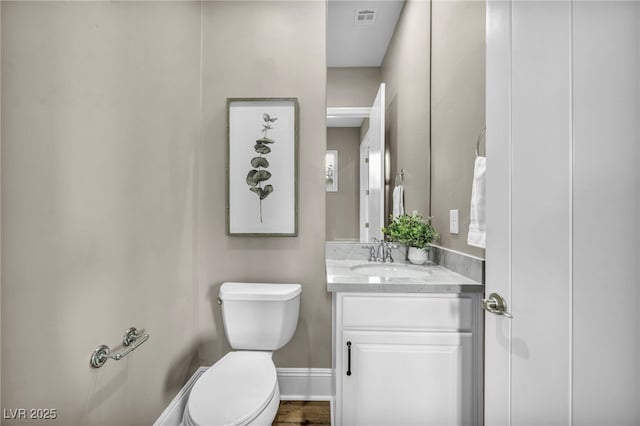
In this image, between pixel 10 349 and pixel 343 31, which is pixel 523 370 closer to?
pixel 10 349

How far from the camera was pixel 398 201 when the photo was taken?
194cm

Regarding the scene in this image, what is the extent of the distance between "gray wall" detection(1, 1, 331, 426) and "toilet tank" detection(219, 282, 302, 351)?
26cm

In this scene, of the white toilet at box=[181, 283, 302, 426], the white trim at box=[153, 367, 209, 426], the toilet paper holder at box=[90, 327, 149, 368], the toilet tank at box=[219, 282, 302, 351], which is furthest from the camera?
the toilet tank at box=[219, 282, 302, 351]

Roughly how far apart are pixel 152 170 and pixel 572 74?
147 centimetres

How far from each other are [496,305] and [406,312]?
1.37 feet

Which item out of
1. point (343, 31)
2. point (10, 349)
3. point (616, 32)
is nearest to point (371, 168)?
point (343, 31)

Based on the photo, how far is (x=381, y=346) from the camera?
4.16 ft

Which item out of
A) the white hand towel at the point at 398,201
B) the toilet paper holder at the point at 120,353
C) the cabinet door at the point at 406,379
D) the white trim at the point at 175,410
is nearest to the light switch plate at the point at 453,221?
the white hand towel at the point at 398,201

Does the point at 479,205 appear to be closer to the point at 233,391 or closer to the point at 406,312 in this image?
the point at 406,312

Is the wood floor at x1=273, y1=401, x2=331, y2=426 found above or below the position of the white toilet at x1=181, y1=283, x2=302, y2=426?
below

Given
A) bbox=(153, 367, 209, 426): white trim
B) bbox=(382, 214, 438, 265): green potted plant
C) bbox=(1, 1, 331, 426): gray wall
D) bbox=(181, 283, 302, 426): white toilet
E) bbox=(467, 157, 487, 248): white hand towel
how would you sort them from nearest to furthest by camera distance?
bbox=(1, 1, 331, 426): gray wall
bbox=(181, 283, 302, 426): white toilet
bbox=(467, 157, 487, 248): white hand towel
bbox=(153, 367, 209, 426): white trim
bbox=(382, 214, 438, 265): green potted plant

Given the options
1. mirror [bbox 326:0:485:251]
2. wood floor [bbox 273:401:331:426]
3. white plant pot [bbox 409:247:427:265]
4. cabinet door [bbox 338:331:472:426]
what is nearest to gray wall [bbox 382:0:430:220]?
mirror [bbox 326:0:485:251]

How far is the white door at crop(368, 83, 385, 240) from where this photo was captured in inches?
77.0

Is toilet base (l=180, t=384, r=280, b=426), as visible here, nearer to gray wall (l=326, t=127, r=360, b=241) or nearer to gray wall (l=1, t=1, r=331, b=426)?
gray wall (l=1, t=1, r=331, b=426)
